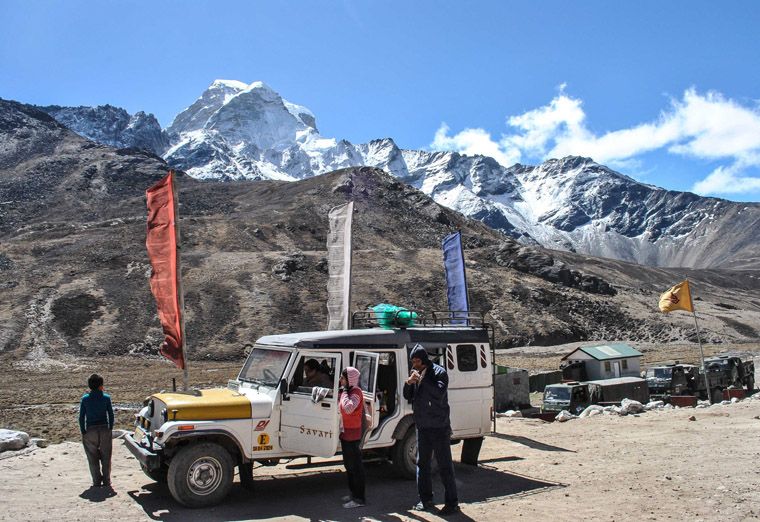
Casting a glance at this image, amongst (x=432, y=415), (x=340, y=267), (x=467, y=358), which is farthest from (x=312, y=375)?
(x=340, y=267)

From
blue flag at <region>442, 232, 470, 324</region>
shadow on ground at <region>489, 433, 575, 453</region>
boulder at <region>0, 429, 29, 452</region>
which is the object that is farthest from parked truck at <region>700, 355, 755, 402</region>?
boulder at <region>0, 429, 29, 452</region>

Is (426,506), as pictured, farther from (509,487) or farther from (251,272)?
(251,272)

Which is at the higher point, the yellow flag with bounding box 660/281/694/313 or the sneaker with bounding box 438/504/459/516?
the yellow flag with bounding box 660/281/694/313

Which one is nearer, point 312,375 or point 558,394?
point 312,375

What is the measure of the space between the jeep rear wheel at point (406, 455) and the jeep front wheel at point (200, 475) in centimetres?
265

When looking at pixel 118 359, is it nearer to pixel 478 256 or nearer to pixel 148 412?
pixel 148 412

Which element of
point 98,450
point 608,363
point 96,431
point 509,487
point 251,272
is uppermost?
point 251,272

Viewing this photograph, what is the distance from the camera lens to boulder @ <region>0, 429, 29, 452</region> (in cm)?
1180

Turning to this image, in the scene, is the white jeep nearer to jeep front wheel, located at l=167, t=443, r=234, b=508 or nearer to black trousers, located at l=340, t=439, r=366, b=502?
jeep front wheel, located at l=167, t=443, r=234, b=508

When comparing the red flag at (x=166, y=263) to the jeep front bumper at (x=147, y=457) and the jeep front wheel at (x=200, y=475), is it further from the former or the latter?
the jeep front wheel at (x=200, y=475)

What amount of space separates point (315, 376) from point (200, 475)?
1.99 meters

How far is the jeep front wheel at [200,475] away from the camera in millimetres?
8141

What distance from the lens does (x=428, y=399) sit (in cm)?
791

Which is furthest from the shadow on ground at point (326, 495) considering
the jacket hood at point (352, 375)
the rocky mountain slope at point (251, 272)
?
the rocky mountain slope at point (251, 272)
